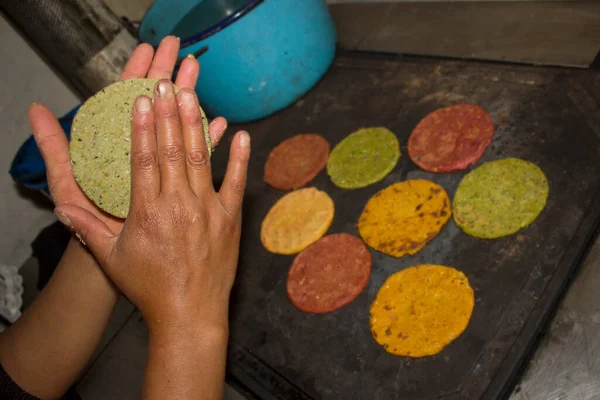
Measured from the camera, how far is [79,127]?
153 cm

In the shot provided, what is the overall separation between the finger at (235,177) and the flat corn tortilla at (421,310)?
928 mm

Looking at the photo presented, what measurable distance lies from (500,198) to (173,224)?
4.64ft

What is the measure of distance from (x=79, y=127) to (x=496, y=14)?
2484 mm

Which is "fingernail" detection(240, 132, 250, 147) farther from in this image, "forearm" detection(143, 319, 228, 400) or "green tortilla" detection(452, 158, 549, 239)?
"green tortilla" detection(452, 158, 549, 239)

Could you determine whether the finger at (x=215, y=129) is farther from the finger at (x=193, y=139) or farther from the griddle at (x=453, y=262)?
the griddle at (x=453, y=262)

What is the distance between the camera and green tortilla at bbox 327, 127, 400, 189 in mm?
2326

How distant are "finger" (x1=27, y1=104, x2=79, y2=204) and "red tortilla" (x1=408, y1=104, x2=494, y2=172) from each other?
147 centimetres

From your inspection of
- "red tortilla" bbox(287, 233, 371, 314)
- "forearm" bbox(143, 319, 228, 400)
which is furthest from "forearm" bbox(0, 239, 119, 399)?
"red tortilla" bbox(287, 233, 371, 314)

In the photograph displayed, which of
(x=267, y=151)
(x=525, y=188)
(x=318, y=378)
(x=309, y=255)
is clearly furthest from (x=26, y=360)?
(x=525, y=188)

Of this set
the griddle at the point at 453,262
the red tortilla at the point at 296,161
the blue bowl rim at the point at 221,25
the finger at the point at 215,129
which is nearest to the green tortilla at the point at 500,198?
the griddle at the point at 453,262

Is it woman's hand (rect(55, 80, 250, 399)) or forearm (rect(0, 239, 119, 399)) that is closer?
woman's hand (rect(55, 80, 250, 399))

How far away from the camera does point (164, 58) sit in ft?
5.20

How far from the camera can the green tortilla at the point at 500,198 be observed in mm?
1873

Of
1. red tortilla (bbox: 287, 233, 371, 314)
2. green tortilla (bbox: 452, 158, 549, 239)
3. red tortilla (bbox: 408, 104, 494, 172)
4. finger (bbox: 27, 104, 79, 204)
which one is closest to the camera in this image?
finger (bbox: 27, 104, 79, 204)
